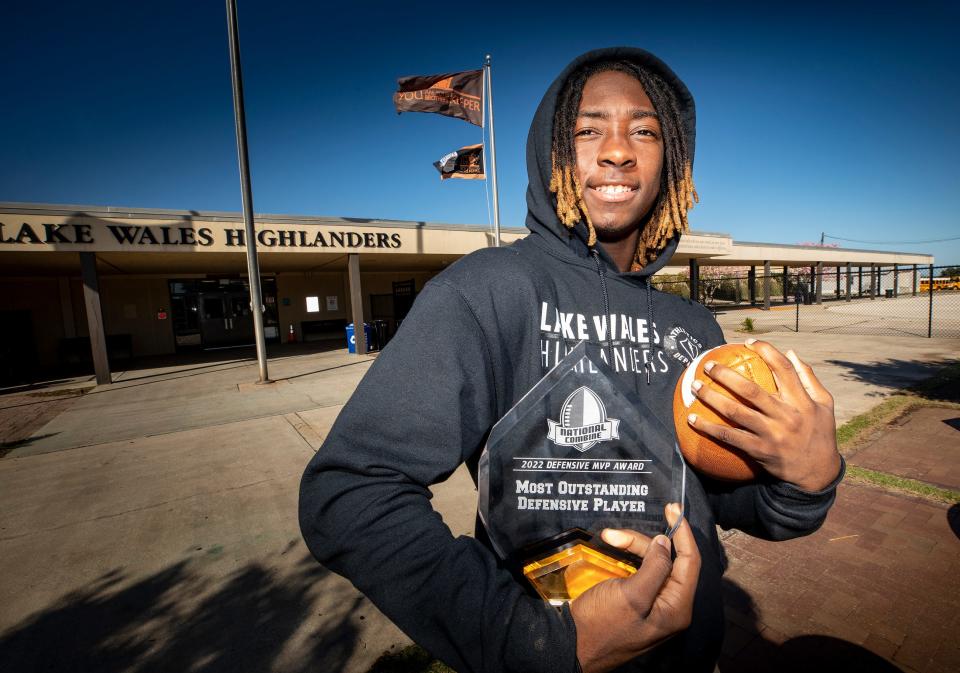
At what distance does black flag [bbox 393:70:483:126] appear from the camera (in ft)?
33.1

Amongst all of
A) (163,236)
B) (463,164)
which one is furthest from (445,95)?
(163,236)

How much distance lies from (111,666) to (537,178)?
325 cm

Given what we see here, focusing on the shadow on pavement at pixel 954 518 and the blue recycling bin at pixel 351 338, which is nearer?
the shadow on pavement at pixel 954 518

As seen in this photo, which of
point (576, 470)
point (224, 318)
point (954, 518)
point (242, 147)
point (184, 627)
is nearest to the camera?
point (576, 470)

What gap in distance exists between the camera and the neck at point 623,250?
1384 millimetres

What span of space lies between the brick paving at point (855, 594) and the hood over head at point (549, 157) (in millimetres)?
2365

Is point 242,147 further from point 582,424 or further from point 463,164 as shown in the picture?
point 582,424

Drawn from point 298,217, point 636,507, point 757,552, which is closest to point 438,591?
point 636,507

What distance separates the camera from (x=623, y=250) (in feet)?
4.62

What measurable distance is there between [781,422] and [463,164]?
11.0 meters

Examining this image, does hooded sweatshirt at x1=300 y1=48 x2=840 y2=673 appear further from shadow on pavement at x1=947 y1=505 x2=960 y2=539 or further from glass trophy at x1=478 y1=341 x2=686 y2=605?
shadow on pavement at x1=947 y1=505 x2=960 y2=539

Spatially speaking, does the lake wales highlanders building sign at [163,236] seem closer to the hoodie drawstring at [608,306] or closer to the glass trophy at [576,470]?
the hoodie drawstring at [608,306]

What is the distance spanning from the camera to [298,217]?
1256cm

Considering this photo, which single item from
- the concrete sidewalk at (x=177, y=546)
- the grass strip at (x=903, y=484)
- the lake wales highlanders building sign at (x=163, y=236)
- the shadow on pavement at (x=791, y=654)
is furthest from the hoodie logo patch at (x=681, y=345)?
the lake wales highlanders building sign at (x=163, y=236)
